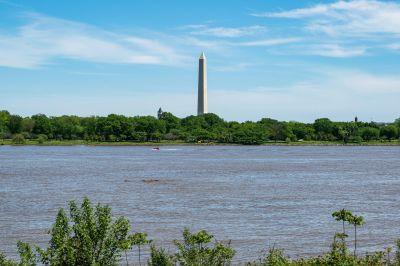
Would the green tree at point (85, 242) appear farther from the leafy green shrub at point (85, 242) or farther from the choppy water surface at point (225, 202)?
the choppy water surface at point (225, 202)

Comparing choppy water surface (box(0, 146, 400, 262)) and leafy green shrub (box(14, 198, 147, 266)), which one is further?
choppy water surface (box(0, 146, 400, 262))

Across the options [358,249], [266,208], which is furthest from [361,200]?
[358,249]

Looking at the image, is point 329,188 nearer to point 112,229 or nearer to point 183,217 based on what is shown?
point 183,217

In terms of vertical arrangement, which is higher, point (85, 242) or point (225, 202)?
point (85, 242)

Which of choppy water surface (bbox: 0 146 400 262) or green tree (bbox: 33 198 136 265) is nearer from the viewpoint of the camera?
green tree (bbox: 33 198 136 265)

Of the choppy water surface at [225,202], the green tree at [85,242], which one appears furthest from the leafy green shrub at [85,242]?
the choppy water surface at [225,202]

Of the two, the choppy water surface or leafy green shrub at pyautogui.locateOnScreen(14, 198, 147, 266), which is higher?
leafy green shrub at pyautogui.locateOnScreen(14, 198, 147, 266)

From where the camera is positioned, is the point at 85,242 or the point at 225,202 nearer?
the point at 85,242

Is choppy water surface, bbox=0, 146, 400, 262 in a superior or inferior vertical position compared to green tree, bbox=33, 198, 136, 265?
inferior

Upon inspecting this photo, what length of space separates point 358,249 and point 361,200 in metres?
24.2

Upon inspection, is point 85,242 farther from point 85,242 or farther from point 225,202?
point 225,202

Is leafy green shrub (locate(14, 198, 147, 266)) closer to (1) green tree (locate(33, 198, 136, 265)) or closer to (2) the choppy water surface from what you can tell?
(1) green tree (locate(33, 198, 136, 265))

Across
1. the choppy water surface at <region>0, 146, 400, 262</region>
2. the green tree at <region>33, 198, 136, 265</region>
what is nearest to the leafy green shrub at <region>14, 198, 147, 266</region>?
the green tree at <region>33, 198, 136, 265</region>

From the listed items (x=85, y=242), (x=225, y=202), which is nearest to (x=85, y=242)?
(x=85, y=242)
